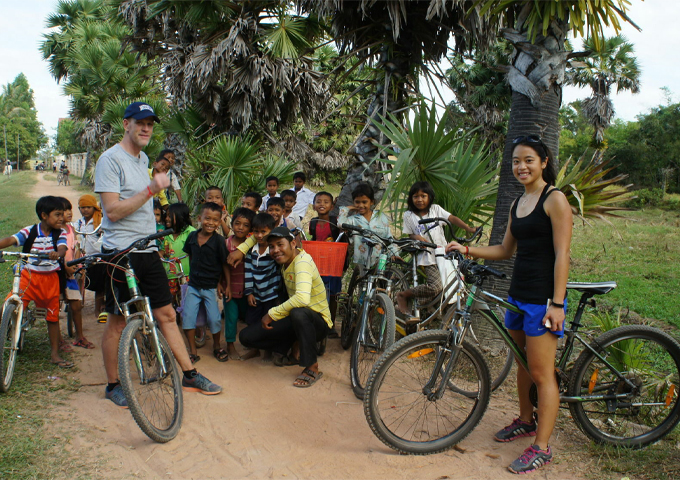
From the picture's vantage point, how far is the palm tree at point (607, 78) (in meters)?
22.0

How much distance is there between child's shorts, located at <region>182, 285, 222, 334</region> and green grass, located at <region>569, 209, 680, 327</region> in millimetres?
3788

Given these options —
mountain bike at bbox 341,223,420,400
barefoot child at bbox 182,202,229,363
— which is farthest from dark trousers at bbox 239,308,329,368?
barefoot child at bbox 182,202,229,363

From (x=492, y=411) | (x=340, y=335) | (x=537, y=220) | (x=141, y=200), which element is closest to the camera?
(x=537, y=220)

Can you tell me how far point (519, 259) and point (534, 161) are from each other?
649mm

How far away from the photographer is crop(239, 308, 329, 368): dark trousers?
15.0 feet

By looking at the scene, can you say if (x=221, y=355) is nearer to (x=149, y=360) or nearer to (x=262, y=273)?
(x=262, y=273)

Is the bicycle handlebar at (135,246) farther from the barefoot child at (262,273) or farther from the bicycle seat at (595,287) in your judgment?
the bicycle seat at (595,287)

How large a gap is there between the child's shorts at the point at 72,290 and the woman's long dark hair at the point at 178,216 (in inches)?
48.1

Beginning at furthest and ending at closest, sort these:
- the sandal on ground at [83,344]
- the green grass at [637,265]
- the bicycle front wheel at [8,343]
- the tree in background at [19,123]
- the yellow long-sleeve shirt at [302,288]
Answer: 1. the tree in background at [19,123]
2. the green grass at [637,265]
3. the sandal on ground at [83,344]
4. the yellow long-sleeve shirt at [302,288]
5. the bicycle front wheel at [8,343]

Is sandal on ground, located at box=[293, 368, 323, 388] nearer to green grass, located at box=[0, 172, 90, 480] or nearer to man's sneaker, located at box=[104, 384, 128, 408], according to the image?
man's sneaker, located at box=[104, 384, 128, 408]

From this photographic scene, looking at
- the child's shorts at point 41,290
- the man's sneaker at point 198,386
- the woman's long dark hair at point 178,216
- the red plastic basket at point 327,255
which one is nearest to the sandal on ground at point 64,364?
the child's shorts at point 41,290

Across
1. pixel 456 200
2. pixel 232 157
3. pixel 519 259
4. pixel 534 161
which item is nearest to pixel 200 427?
pixel 519 259

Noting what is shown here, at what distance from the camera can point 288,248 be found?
15.3 ft

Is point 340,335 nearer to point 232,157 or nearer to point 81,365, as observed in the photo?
point 81,365
